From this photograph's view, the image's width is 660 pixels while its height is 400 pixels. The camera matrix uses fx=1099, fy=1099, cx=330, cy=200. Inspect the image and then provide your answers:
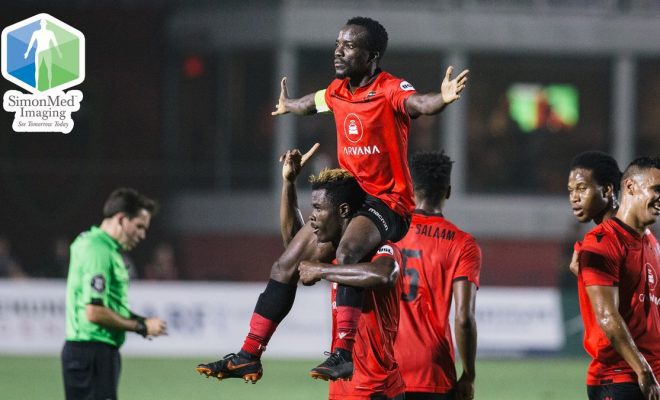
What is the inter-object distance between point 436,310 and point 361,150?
1138 millimetres

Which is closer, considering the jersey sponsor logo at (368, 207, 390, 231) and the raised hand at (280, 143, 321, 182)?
the jersey sponsor logo at (368, 207, 390, 231)

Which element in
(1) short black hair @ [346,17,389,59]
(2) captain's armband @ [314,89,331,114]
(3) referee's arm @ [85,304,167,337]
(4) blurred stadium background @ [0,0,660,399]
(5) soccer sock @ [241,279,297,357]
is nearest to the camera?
(5) soccer sock @ [241,279,297,357]

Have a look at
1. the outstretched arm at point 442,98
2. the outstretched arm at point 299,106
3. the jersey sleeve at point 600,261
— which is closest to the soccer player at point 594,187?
the jersey sleeve at point 600,261

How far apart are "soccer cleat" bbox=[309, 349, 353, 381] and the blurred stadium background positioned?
1823 cm

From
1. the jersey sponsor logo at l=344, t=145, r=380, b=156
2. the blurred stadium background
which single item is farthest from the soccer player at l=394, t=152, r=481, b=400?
the blurred stadium background

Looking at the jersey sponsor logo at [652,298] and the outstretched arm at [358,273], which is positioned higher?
the outstretched arm at [358,273]

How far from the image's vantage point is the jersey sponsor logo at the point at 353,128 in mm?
6691

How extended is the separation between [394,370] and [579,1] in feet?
75.7

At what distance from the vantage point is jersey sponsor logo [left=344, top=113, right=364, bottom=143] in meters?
6.69

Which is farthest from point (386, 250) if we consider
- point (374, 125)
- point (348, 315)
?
point (374, 125)

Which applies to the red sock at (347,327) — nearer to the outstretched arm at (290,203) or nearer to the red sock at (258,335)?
the red sock at (258,335)

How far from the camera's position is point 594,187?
6.37 metres

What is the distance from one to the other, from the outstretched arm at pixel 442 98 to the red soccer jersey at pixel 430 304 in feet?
3.37

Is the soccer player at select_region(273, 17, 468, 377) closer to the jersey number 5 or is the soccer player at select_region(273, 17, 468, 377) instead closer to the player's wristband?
the jersey number 5
